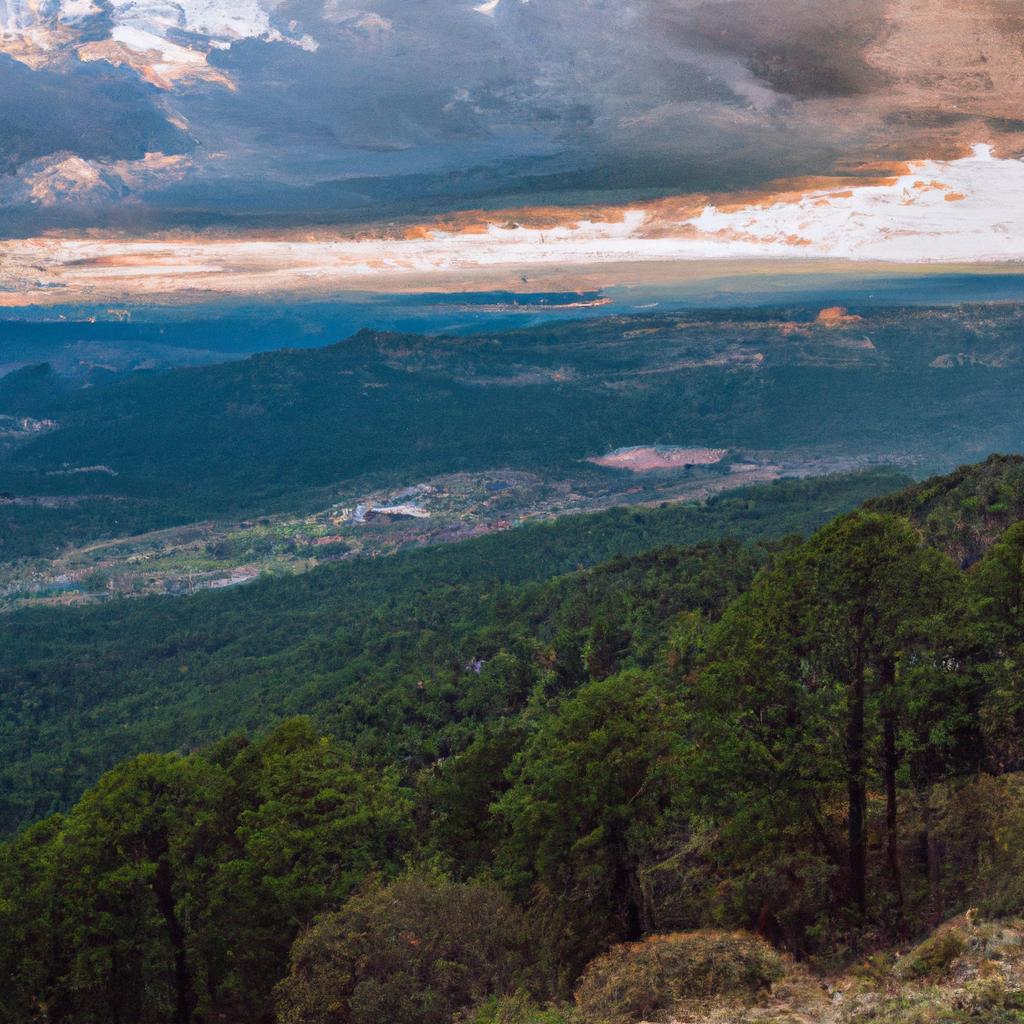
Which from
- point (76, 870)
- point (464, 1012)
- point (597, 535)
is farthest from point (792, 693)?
point (597, 535)

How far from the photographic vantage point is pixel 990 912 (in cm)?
2145

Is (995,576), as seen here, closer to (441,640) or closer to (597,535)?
(441,640)

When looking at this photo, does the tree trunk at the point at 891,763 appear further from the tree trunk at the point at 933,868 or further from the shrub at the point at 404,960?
the shrub at the point at 404,960

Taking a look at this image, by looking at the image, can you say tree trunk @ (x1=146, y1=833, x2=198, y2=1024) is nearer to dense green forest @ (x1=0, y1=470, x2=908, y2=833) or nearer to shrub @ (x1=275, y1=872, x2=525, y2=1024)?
shrub @ (x1=275, y1=872, x2=525, y2=1024)

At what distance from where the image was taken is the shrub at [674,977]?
71.4 ft

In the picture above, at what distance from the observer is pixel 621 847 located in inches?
1200

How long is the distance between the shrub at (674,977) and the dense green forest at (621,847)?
66 mm

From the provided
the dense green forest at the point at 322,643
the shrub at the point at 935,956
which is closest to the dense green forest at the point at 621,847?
the shrub at the point at 935,956

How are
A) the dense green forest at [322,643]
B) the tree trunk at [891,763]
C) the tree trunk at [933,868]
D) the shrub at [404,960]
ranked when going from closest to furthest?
the shrub at [404,960]
the tree trunk at [933,868]
the tree trunk at [891,763]
the dense green forest at [322,643]

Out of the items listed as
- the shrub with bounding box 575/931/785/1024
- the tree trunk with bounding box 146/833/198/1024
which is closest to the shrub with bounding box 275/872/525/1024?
the shrub with bounding box 575/931/785/1024

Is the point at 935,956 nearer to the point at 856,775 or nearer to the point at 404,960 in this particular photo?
the point at 856,775

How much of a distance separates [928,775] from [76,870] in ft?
75.7

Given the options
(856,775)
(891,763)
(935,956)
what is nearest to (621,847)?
(856,775)

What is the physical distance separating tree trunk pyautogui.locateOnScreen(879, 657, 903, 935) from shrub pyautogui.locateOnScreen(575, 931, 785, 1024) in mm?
4313
